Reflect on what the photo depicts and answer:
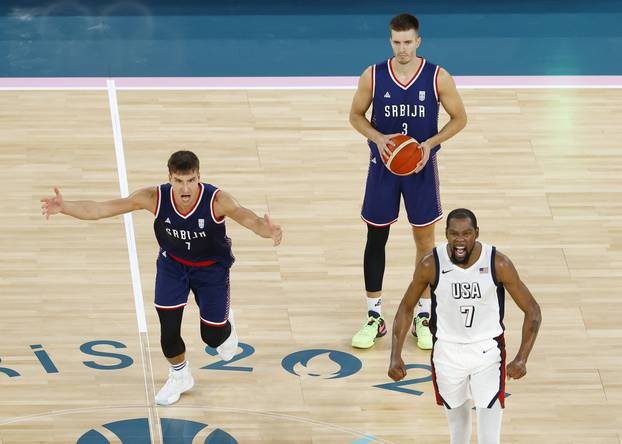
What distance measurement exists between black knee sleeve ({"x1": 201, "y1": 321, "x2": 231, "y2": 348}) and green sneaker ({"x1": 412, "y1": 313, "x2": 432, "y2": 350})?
1.19m

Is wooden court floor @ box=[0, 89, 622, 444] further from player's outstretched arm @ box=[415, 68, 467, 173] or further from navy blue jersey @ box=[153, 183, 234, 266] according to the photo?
player's outstretched arm @ box=[415, 68, 467, 173]

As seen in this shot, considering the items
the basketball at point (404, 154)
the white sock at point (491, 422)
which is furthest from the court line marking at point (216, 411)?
the basketball at point (404, 154)

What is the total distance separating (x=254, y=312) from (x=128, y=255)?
3.79 ft

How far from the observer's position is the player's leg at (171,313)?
693 cm

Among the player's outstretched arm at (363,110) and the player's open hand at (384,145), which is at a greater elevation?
the player's outstretched arm at (363,110)

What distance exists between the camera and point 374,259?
7691 millimetres

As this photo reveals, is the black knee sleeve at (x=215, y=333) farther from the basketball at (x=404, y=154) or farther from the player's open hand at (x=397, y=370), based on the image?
the player's open hand at (x=397, y=370)

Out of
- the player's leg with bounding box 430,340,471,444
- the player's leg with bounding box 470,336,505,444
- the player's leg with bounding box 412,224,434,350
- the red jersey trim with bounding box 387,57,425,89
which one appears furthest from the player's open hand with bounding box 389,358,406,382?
the red jersey trim with bounding box 387,57,425,89

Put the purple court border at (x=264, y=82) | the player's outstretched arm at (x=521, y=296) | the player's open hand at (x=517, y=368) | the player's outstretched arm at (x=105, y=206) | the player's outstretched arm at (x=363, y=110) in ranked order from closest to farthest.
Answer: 1. the player's open hand at (x=517, y=368)
2. the player's outstretched arm at (x=521, y=296)
3. the player's outstretched arm at (x=105, y=206)
4. the player's outstretched arm at (x=363, y=110)
5. the purple court border at (x=264, y=82)

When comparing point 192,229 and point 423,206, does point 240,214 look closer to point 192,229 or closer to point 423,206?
point 192,229

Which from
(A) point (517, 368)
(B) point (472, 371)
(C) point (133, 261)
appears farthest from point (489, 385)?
(C) point (133, 261)

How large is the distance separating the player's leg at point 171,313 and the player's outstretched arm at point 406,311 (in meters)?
1.44

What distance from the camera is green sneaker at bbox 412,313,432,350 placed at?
25.1ft

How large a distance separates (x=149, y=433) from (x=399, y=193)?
2033 millimetres
